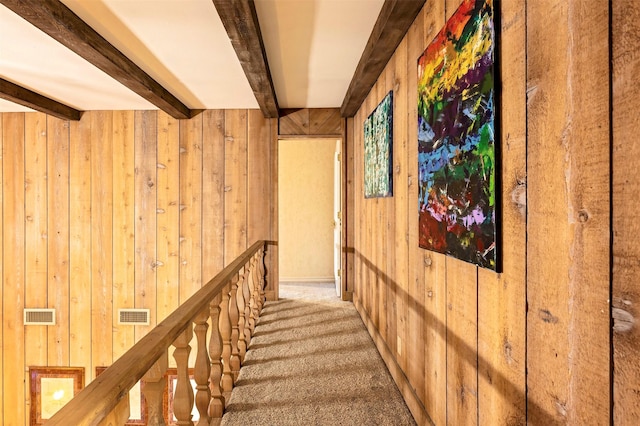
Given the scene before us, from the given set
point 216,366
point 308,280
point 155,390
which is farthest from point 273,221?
point 155,390

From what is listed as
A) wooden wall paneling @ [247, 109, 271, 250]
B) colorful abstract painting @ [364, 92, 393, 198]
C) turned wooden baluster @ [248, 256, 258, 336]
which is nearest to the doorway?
wooden wall paneling @ [247, 109, 271, 250]

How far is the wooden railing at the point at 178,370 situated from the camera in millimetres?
725

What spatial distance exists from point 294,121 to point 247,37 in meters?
2.13

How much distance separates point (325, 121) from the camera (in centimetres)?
417

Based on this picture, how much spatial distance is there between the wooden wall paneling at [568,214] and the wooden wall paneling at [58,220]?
16.1 ft

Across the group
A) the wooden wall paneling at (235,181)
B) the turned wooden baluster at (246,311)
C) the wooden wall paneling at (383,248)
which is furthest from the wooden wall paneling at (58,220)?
the wooden wall paneling at (383,248)

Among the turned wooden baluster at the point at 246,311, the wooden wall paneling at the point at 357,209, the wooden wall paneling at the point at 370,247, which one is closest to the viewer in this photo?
the turned wooden baluster at the point at 246,311

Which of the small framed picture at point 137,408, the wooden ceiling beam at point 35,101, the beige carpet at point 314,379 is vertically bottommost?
the small framed picture at point 137,408

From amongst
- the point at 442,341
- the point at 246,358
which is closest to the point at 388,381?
the point at 442,341

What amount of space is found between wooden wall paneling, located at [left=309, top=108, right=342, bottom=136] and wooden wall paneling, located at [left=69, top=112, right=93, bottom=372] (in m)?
2.70

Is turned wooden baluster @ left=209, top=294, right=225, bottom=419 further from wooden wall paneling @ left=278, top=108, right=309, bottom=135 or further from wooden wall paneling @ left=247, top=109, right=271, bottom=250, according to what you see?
wooden wall paneling @ left=278, top=108, right=309, bottom=135

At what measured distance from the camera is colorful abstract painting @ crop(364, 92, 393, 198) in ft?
7.58

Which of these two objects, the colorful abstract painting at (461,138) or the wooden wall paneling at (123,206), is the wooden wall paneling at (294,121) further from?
the colorful abstract painting at (461,138)

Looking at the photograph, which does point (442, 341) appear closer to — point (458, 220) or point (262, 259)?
point (458, 220)
